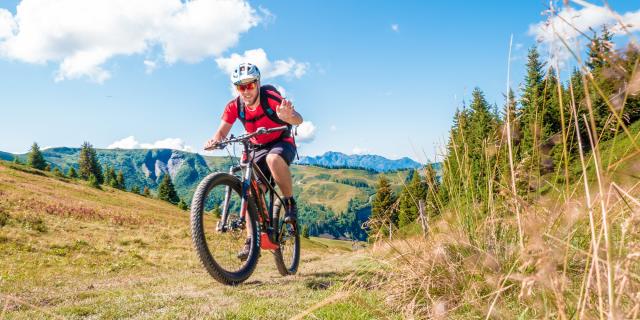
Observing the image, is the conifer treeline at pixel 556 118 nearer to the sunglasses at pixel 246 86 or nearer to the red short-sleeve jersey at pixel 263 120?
the red short-sleeve jersey at pixel 263 120

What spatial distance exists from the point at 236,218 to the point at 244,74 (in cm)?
230

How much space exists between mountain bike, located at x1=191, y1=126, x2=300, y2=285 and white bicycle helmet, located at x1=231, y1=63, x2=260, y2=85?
3.05ft

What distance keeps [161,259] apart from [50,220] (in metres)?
12.7

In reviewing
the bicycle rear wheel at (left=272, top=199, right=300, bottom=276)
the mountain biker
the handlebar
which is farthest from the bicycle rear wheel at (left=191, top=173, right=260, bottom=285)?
the bicycle rear wheel at (left=272, top=199, right=300, bottom=276)

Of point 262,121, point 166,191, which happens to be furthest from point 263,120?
point 166,191

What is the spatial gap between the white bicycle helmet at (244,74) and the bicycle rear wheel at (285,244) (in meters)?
2.30

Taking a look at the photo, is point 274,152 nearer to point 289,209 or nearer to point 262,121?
point 262,121

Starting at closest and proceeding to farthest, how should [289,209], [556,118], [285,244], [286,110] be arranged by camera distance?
[556,118]
[286,110]
[289,209]
[285,244]

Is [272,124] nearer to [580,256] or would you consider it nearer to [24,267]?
[580,256]

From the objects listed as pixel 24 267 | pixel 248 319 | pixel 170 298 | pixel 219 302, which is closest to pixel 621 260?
pixel 248 319

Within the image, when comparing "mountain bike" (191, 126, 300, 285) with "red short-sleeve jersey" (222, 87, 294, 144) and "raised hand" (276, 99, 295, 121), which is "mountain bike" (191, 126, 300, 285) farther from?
"raised hand" (276, 99, 295, 121)

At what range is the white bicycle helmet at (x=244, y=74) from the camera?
22.0 feet

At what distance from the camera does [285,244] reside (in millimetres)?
8188

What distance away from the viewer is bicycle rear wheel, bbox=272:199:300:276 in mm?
7614
